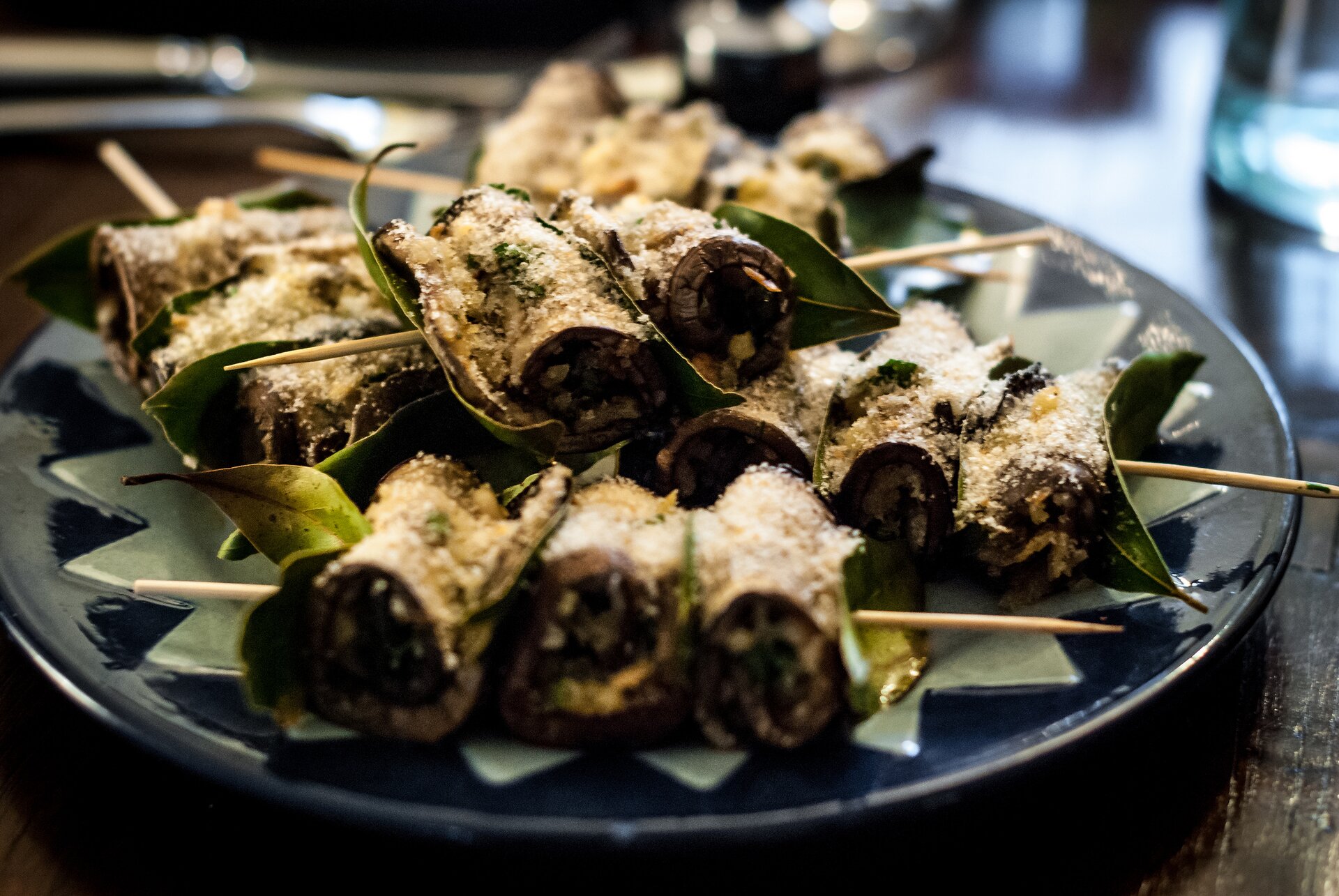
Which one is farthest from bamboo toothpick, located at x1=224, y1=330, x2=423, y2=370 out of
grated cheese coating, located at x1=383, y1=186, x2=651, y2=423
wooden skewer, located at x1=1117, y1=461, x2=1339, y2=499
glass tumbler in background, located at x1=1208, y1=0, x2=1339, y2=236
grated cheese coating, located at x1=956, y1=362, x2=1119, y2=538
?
glass tumbler in background, located at x1=1208, y1=0, x2=1339, y2=236

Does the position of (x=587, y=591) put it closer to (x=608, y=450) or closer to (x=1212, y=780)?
(x=608, y=450)

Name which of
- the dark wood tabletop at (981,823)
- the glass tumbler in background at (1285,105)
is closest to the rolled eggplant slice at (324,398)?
the dark wood tabletop at (981,823)

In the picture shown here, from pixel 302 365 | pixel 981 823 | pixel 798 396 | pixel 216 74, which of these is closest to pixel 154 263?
pixel 302 365

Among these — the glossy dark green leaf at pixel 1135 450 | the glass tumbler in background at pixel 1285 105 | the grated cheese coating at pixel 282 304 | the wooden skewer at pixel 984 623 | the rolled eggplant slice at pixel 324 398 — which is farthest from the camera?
the glass tumbler in background at pixel 1285 105

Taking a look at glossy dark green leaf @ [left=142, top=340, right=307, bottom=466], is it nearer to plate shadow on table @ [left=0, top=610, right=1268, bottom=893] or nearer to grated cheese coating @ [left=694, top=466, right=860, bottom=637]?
plate shadow on table @ [left=0, top=610, right=1268, bottom=893]

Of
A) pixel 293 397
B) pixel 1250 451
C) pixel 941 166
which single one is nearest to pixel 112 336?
pixel 293 397

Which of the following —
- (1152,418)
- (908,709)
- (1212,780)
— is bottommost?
(1212,780)

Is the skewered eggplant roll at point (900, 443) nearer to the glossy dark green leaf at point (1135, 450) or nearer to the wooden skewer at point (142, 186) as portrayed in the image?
the glossy dark green leaf at point (1135, 450)
